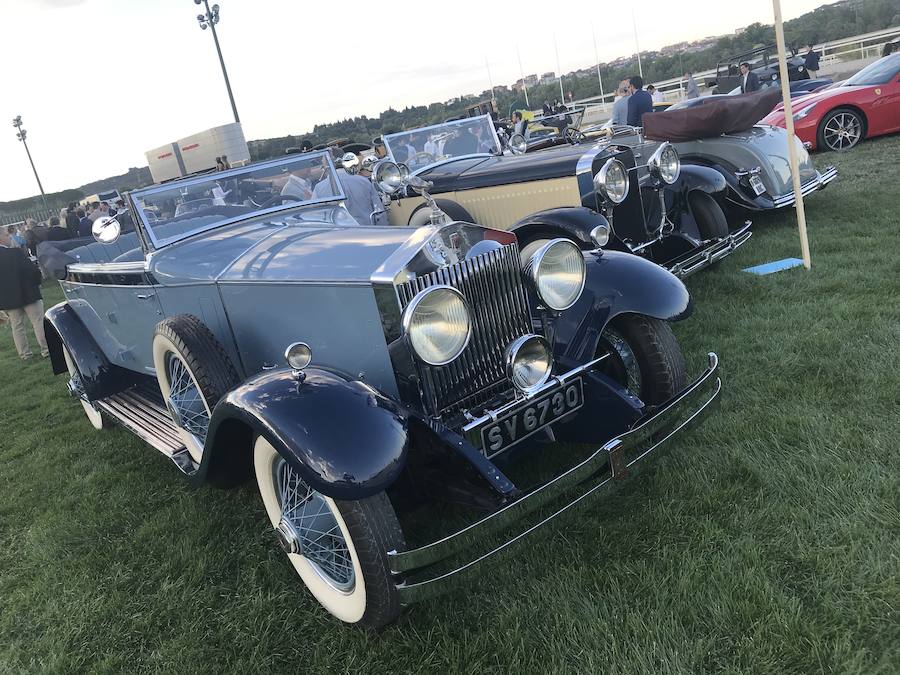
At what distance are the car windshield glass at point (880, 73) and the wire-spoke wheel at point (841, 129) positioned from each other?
50 cm

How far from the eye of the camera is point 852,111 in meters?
9.53

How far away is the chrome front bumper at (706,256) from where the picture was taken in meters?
4.74

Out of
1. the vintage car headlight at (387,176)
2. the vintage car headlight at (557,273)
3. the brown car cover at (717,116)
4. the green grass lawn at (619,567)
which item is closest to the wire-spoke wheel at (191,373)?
the green grass lawn at (619,567)

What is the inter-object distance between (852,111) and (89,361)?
1062 cm

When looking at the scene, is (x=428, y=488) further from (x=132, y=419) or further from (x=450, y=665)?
(x=132, y=419)

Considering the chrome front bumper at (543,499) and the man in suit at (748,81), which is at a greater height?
the man in suit at (748,81)

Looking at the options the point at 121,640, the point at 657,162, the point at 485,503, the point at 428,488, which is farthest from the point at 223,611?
the point at 657,162

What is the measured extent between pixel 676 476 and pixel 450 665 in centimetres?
130

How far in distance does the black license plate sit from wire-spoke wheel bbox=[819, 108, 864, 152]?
9.18 m

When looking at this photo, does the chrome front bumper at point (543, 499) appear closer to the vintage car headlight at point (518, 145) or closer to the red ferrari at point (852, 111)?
the vintage car headlight at point (518, 145)

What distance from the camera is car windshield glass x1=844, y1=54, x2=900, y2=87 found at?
9320 millimetres

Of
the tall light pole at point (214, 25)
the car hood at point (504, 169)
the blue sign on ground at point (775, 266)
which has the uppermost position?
the tall light pole at point (214, 25)

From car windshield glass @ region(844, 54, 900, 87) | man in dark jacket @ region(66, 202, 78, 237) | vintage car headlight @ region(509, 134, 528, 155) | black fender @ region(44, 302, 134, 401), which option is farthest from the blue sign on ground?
man in dark jacket @ region(66, 202, 78, 237)

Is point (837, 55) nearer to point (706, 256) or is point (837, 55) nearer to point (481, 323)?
point (706, 256)
